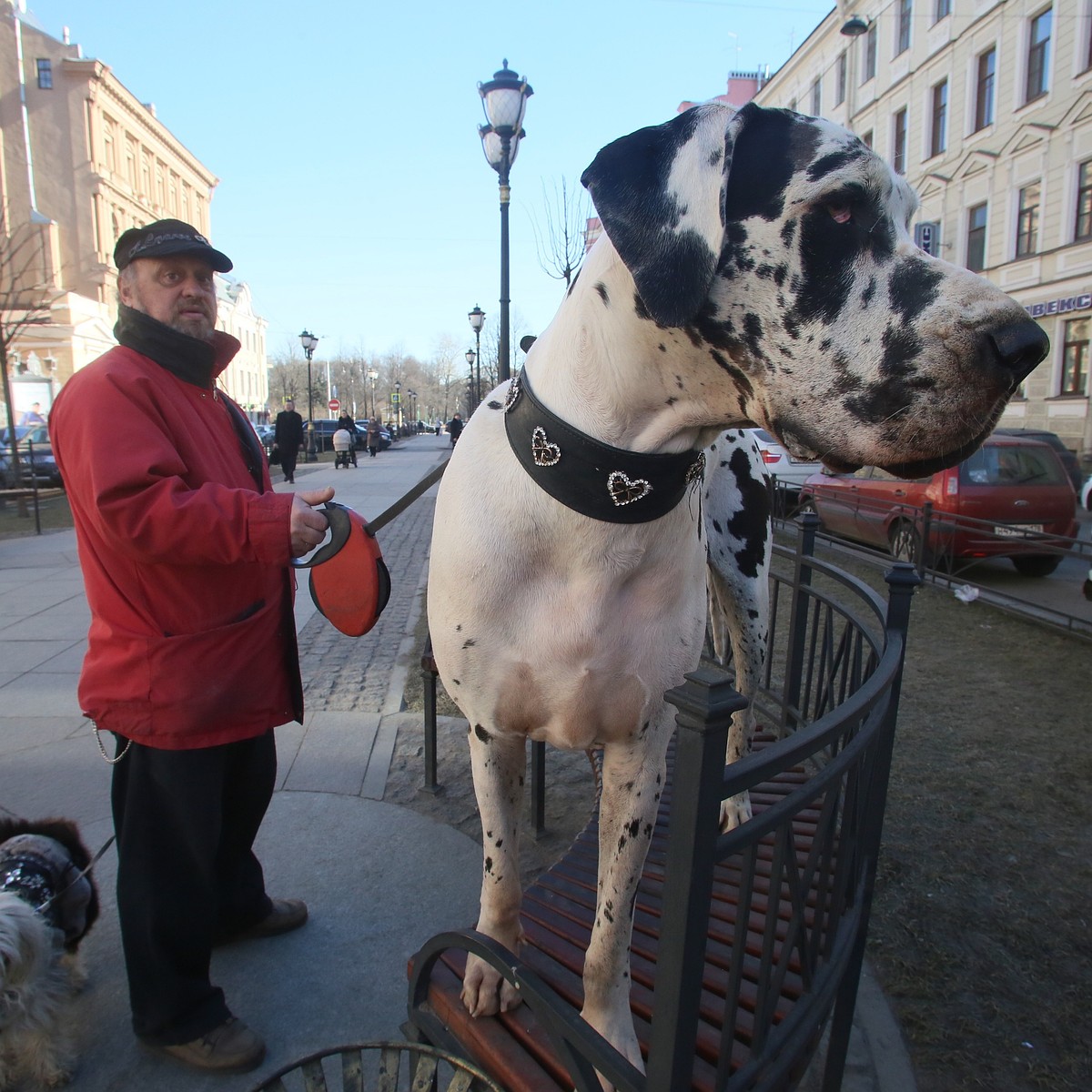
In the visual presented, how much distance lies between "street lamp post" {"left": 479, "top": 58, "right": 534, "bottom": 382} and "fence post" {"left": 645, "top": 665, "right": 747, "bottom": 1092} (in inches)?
290

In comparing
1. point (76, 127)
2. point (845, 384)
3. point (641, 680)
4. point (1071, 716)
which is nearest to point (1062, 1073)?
point (641, 680)

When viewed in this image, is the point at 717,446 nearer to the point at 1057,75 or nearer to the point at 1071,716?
the point at 1071,716

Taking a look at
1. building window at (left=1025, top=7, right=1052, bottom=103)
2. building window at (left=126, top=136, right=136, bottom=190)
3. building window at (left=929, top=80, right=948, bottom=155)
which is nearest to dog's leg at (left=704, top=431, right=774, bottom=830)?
building window at (left=1025, top=7, right=1052, bottom=103)

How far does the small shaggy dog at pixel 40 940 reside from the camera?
6.87ft

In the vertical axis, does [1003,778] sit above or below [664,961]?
below

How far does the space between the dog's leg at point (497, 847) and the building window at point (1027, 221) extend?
26595 millimetres

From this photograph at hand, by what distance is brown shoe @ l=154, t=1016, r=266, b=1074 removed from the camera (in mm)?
2232

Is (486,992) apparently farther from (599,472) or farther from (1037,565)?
(1037,565)

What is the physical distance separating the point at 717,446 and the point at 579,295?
141 cm

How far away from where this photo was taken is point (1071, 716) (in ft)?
16.6

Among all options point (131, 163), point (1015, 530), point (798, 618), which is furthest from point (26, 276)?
point (798, 618)

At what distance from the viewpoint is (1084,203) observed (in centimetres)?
2133

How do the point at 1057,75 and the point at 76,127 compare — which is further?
the point at 76,127

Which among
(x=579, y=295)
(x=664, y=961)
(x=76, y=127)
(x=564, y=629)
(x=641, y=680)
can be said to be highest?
(x=76, y=127)
